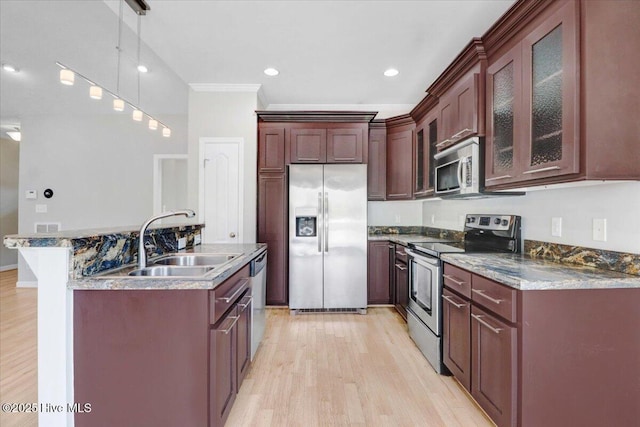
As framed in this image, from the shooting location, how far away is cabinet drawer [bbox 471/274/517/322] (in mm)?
1510

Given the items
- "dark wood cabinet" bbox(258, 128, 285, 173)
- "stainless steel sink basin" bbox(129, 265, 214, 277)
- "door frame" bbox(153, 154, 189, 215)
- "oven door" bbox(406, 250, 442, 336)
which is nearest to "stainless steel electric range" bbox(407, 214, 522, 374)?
"oven door" bbox(406, 250, 442, 336)

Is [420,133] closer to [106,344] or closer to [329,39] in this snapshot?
[329,39]

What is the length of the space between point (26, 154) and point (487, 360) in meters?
7.17

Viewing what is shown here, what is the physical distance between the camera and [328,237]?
370cm

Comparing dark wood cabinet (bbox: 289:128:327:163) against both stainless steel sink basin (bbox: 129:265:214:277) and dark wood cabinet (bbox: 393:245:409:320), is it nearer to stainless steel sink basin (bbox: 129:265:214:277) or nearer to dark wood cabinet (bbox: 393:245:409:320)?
dark wood cabinet (bbox: 393:245:409:320)

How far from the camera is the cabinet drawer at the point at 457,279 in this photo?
195 cm

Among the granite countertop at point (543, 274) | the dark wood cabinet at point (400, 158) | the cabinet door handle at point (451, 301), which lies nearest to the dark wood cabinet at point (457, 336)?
the cabinet door handle at point (451, 301)

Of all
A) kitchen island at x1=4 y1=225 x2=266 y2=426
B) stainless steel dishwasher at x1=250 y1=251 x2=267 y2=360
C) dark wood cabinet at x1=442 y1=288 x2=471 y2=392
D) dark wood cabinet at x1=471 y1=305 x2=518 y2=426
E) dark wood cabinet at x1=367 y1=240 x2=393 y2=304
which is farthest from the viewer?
dark wood cabinet at x1=367 y1=240 x2=393 y2=304

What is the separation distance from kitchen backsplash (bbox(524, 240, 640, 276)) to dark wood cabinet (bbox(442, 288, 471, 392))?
665 millimetres

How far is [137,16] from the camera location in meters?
2.44

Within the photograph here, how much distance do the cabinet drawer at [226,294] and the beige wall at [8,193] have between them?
7378mm

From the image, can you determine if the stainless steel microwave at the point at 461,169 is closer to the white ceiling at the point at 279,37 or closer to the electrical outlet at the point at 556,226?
the electrical outlet at the point at 556,226

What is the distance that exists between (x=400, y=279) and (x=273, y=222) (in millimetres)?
1687

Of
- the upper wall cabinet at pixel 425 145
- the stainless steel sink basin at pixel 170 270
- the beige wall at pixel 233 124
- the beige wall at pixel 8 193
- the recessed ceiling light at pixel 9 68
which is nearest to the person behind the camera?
the stainless steel sink basin at pixel 170 270
